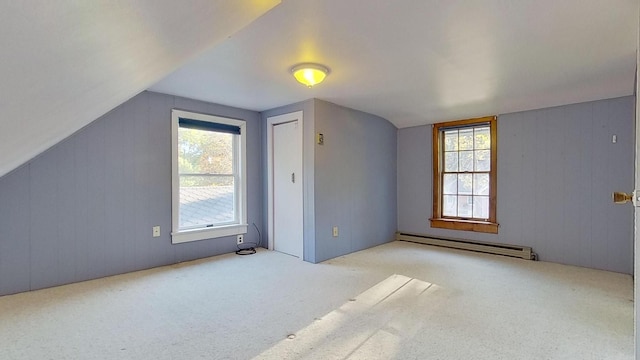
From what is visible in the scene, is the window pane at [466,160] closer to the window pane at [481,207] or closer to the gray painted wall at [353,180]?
the window pane at [481,207]

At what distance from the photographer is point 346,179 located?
4488mm

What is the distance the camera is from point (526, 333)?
2.17 meters

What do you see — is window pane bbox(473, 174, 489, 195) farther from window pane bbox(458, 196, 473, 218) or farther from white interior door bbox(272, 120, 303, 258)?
white interior door bbox(272, 120, 303, 258)

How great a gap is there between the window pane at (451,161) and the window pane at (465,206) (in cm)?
45

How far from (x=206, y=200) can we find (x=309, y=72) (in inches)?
90.6

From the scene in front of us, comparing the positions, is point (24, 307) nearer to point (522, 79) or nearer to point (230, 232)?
point (230, 232)

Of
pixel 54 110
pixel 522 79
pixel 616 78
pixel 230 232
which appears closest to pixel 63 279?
pixel 230 232

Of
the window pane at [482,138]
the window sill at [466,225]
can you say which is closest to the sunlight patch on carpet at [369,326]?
the window sill at [466,225]

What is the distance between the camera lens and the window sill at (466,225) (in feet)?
14.9

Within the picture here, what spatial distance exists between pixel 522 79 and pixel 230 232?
385 cm

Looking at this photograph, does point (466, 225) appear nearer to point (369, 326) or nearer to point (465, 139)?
point (465, 139)

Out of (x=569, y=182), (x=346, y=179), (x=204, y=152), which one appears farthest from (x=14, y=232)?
(x=569, y=182)

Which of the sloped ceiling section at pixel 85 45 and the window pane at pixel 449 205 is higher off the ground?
the sloped ceiling section at pixel 85 45

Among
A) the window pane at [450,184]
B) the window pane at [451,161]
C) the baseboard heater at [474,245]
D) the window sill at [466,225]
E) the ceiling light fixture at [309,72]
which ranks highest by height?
the ceiling light fixture at [309,72]
